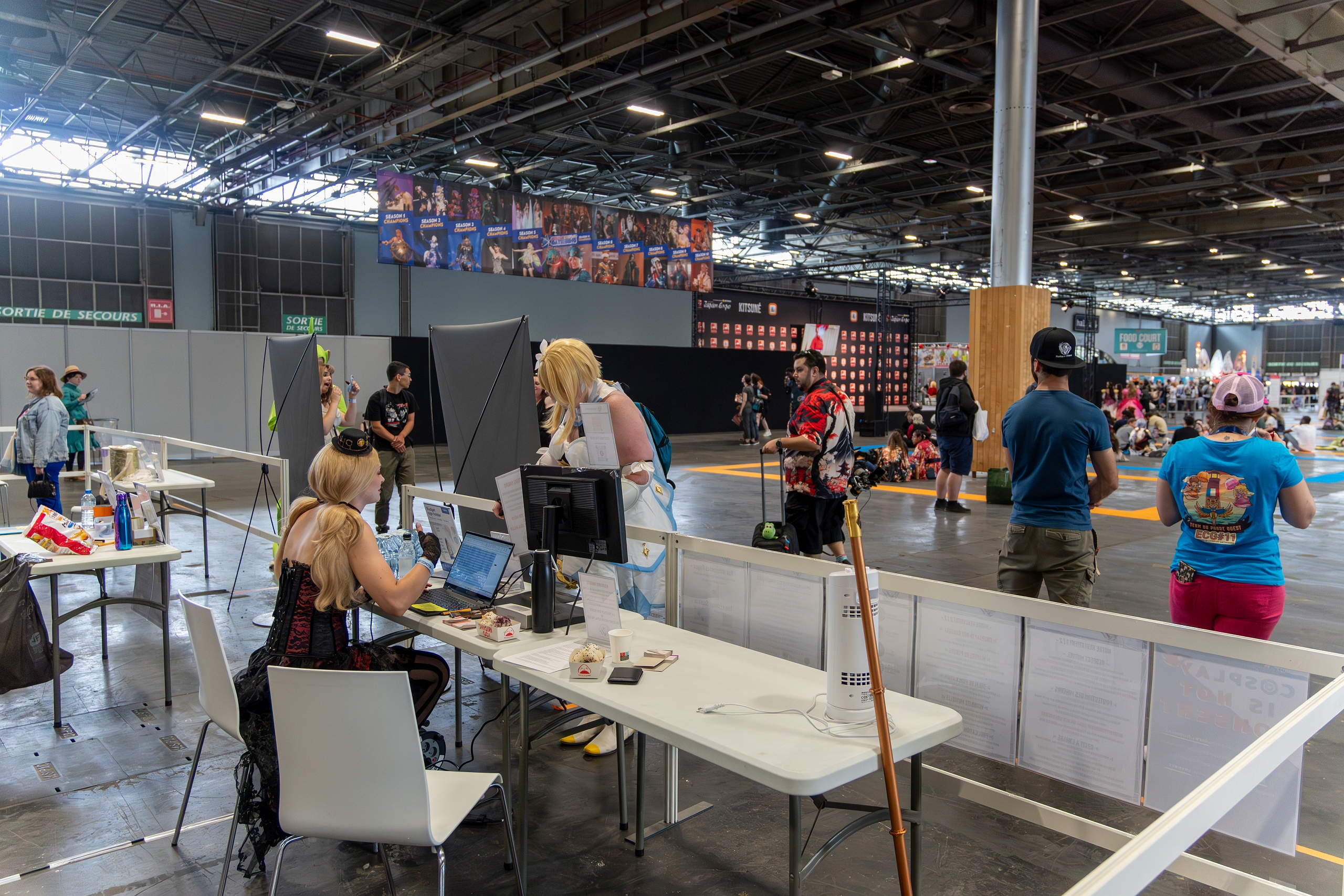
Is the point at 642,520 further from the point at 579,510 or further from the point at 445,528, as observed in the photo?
the point at 445,528

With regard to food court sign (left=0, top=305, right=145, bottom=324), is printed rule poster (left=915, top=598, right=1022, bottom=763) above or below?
below

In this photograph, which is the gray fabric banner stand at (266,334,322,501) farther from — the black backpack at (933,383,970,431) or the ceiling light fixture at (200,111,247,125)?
the ceiling light fixture at (200,111,247,125)

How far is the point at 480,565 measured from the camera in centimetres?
310

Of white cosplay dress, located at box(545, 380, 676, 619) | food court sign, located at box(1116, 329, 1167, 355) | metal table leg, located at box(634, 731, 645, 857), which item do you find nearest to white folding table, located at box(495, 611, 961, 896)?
metal table leg, located at box(634, 731, 645, 857)

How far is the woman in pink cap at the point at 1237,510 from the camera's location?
8.30 ft

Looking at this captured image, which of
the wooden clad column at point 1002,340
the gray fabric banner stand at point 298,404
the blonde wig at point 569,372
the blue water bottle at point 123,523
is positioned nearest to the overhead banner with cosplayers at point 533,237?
the wooden clad column at point 1002,340

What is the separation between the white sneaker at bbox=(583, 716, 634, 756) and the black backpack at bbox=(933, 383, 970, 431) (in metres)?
5.95

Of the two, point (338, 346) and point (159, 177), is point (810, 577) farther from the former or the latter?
point (159, 177)

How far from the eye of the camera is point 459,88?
10.7m

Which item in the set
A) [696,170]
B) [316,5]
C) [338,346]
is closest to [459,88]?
[316,5]

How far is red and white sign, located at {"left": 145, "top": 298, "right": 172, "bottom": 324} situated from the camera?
1608 centimetres

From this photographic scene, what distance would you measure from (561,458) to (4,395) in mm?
13811

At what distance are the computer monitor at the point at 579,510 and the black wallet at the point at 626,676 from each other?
15.7 inches

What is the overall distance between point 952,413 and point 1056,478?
5.67 m
